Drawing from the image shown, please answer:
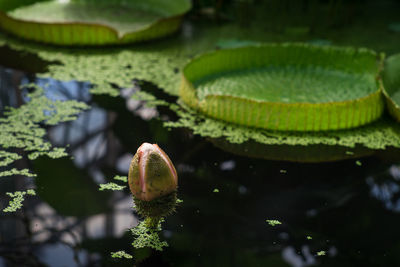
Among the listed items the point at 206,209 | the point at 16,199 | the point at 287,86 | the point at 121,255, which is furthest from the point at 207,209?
the point at 287,86

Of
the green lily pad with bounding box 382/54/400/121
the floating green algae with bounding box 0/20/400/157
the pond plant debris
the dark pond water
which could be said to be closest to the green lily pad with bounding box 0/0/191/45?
the floating green algae with bounding box 0/20/400/157

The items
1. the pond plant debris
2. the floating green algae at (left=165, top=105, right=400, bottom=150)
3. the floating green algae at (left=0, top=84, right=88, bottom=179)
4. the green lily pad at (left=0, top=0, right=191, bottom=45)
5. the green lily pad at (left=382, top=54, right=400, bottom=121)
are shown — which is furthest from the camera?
the green lily pad at (left=0, top=0, right=191, bottom=45)

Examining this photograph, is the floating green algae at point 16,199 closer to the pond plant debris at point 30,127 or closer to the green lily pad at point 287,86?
the pond plant debris at point 30,127

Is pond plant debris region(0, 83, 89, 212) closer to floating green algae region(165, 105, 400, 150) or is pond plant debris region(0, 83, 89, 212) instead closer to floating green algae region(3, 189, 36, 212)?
floating green algae region(3, 189, 36, 212)

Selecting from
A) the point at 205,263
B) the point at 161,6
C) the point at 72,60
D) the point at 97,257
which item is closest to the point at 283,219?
the point at 205,263

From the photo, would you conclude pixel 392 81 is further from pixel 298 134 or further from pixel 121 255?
pixel 121 255

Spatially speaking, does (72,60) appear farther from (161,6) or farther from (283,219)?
(283,219)
